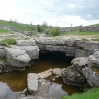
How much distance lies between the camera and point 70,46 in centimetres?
3388

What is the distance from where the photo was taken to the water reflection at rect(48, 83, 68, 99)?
21.0 metres

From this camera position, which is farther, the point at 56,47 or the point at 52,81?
the point at 56,47

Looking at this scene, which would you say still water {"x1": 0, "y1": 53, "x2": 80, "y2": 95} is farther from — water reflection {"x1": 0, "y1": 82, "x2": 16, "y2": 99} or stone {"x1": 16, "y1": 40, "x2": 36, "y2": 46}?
stone {"x1": 16, "y1": 40, "x2": 36, "y2": 46}

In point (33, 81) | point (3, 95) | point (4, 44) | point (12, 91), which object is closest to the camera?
point (3, 95)

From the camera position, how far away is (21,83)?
24.7 meters

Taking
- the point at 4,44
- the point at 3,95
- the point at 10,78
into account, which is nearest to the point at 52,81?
the point at 10,78

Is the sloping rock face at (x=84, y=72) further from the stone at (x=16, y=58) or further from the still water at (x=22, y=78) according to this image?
the stone at (x=16, y=58)

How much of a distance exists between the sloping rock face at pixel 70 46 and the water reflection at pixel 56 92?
10.2m

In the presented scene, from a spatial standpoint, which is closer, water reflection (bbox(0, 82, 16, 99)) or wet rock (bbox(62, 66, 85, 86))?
water reflection (bbox(0, 82, 16, 99))

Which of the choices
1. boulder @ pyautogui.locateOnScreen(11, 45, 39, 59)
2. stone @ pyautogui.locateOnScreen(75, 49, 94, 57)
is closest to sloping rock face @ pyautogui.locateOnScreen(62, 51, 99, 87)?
stone @ pyautogui.locateOnScreen(75, 49, 94, 57)

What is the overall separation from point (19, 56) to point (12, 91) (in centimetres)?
710

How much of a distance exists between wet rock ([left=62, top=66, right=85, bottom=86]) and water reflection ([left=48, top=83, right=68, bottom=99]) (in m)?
1.68

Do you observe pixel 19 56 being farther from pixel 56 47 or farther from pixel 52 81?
pixel 56 47

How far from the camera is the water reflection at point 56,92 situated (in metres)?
21.0
